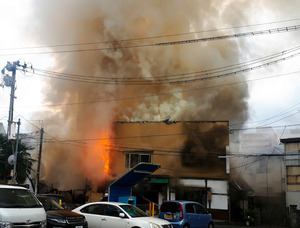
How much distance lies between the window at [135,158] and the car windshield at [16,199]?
19.7 m

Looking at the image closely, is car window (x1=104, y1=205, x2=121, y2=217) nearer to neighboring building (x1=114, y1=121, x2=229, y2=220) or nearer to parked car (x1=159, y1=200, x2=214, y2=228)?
parked car (x1=159, y1=200, x2=214, y2=228)

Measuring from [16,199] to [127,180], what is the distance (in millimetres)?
7539

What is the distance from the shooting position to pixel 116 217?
10.1 m

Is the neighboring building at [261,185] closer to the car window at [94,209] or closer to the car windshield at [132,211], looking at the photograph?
the car windshield at [132,211]

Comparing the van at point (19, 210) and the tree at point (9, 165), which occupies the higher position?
the tree at point (9, 165)

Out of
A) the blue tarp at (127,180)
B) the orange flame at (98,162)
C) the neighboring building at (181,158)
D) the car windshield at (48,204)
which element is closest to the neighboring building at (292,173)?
the neighboring building at (181,158)

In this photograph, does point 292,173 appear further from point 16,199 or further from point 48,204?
point 16,199

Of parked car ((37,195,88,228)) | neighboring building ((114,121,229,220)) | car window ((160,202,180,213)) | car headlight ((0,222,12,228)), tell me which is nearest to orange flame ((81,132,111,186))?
neighboring building ((114,121,229,220))

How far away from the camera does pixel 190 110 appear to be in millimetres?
29109

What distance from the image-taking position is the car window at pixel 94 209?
1055 cm

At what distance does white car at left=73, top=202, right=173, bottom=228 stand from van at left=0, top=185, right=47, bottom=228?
240cm

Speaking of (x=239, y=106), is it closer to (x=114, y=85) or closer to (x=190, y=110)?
(x=190, y=110)

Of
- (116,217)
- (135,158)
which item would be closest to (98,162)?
(135,158)

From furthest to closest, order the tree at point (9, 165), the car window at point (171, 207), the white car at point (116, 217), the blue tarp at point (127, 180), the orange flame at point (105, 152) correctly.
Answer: the orange flame at point (105, 152) → the tree at point (9, 165) → the blue tarp at point (127, 180) → the car window at point (171, 207) → the white car at point (116, 217)
